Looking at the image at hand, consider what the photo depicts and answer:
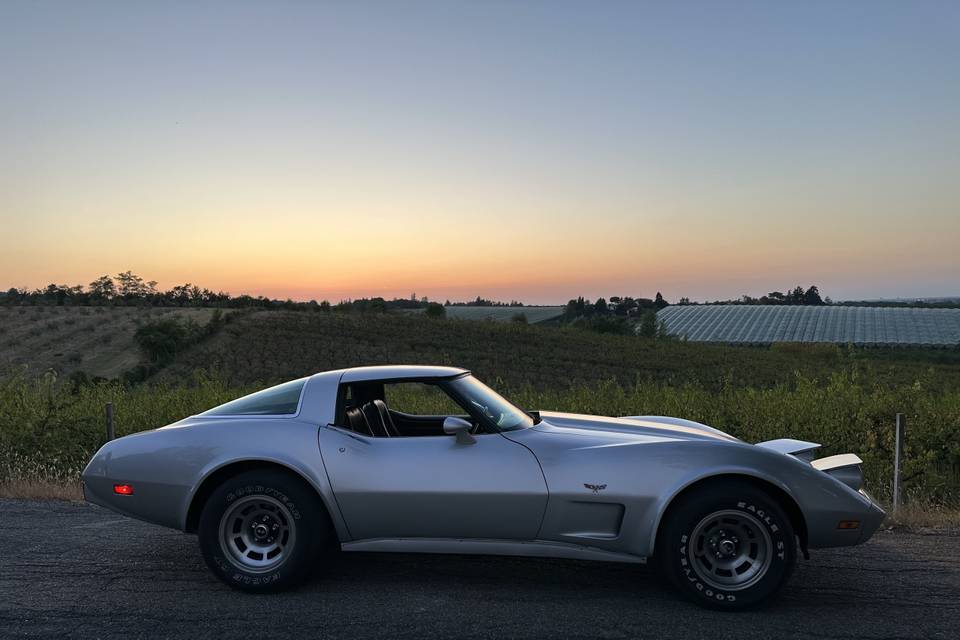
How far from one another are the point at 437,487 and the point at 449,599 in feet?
2.12

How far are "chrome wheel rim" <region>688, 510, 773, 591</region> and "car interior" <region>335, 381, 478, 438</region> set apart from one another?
147 cm

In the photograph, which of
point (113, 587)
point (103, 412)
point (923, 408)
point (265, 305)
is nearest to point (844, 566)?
point (113, 587)

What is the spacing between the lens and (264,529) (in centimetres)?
429

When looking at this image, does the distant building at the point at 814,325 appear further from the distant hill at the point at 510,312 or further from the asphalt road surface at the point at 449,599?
the asphalt road surface at the point at 449,599

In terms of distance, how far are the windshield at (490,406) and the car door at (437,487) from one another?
0.16 meters

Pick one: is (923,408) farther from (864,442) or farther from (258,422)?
(258,422)

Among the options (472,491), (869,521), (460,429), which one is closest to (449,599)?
(472,491)

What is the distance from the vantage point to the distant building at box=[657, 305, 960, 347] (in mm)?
79188

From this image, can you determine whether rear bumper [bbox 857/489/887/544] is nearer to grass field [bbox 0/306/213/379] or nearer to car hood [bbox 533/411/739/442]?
car hood [bbox 533/411/739/442]

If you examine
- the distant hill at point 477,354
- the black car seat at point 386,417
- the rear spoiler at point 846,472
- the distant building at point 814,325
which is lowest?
the distant hill at point 477,354

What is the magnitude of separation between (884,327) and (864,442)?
288 ft

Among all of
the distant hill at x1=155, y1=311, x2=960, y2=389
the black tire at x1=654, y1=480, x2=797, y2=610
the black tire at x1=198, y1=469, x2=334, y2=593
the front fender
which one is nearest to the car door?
the front fender

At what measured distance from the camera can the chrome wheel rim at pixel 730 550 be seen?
12.9 ft

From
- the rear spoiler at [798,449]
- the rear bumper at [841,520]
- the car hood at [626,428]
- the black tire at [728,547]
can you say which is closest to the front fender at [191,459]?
the car hood at [626,428]
